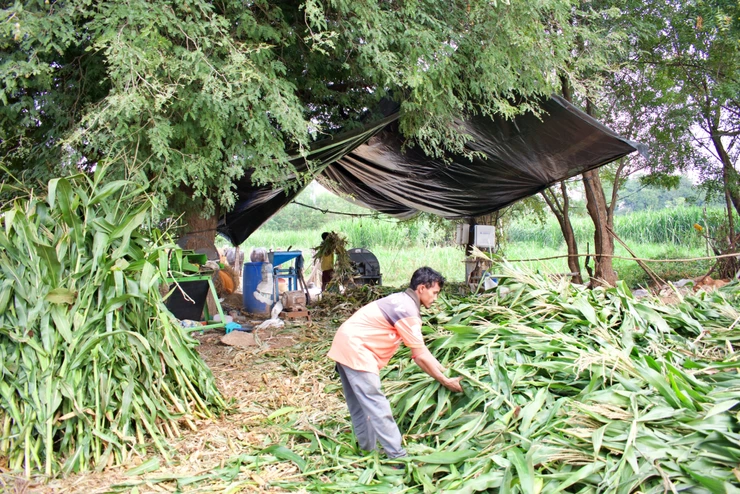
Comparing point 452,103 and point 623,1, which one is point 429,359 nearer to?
point 452,103

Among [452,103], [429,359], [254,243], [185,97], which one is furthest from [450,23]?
[254,243]

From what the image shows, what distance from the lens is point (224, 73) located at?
13.2 feet

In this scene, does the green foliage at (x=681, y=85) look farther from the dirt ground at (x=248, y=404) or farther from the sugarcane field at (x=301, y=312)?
the dirt ground at (x=248, y=404)

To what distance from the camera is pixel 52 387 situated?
9.24 ft

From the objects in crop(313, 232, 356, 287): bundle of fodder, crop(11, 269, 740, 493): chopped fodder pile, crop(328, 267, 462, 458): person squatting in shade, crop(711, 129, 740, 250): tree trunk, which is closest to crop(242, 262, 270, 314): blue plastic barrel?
crop(313, 232, 356, 287): bundle of fodder

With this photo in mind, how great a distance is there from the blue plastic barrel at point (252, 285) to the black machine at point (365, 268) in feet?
5.31

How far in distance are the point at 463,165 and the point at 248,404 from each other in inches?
176

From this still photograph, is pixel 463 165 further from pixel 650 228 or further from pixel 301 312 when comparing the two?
pixel 650 228

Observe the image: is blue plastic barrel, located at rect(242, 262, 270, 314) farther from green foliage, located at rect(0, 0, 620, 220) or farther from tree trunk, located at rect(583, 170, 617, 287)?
tree trunk, located at rect(583, 170, 617, 287)

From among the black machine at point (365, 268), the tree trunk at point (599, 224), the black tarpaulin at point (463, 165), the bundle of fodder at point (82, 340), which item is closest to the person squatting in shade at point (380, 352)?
the bundle of fodder at point (82, 340)

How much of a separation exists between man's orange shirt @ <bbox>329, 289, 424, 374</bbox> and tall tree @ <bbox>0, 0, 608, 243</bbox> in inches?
73.7

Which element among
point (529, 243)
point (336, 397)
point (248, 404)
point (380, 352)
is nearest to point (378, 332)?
point (380, 352)

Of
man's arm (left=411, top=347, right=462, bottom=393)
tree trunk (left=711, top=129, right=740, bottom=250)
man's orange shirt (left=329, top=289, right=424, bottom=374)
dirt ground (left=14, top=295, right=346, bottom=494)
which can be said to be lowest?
dirt ground (left=14, top=295, right=346, bottom=494)

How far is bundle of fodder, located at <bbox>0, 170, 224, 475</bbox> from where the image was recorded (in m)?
2.81
